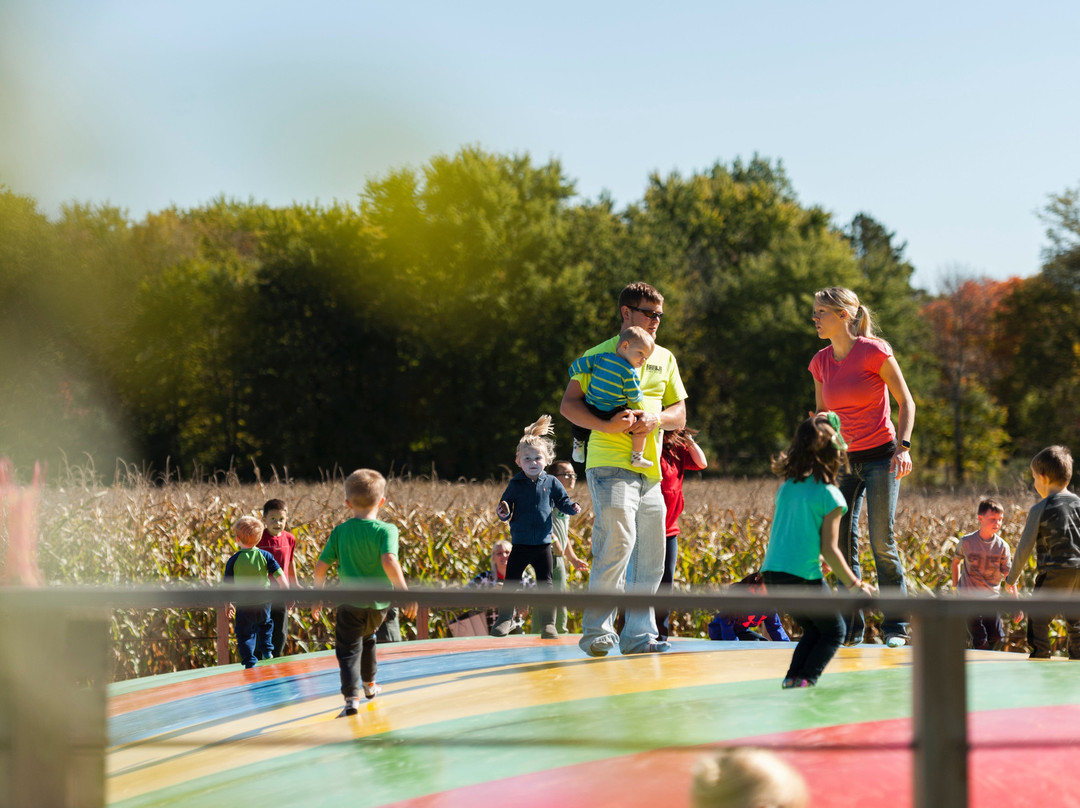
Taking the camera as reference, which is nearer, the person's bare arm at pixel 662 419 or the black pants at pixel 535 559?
the person's bare arm at pixel 662 419

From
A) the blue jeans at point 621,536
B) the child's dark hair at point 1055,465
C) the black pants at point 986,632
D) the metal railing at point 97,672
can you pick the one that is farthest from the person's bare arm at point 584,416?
the black pants at point 986,632

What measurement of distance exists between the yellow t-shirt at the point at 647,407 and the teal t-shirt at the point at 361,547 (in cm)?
103

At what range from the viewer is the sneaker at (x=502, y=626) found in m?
6.21

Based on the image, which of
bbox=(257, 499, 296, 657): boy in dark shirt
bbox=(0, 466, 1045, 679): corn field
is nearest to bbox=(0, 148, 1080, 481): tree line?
Result: bbox=(0, 466, 1045, 679): corn field

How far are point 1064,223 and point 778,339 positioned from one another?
10767mm

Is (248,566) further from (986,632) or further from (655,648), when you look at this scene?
(986,632)

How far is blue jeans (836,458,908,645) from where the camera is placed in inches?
208

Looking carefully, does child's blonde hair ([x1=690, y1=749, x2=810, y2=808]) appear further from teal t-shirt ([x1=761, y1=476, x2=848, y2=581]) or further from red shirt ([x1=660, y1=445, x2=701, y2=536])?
red shirt ([x1=660, y1=445, x2=701, y2=536])

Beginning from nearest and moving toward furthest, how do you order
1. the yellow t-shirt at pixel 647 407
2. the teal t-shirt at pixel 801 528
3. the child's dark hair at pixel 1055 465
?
the teal t-shirt at pixel 801 528 < the yellow t-shirt at pixel 647 407 < the child's dark hair at pixel 1055 465

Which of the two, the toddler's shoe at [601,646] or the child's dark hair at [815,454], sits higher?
the child's dark hair at [815,454]

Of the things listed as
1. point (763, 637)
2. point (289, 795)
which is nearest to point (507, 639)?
point (763, 637)

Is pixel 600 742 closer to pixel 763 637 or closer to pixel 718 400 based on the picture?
pixel 763 637

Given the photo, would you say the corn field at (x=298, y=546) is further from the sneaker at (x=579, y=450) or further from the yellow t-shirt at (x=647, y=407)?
the yellow t-shirt at (x=647, y=407)

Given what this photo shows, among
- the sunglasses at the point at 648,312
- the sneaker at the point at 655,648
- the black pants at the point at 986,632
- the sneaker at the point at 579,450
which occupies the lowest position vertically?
the black pants at the point at 986,632
